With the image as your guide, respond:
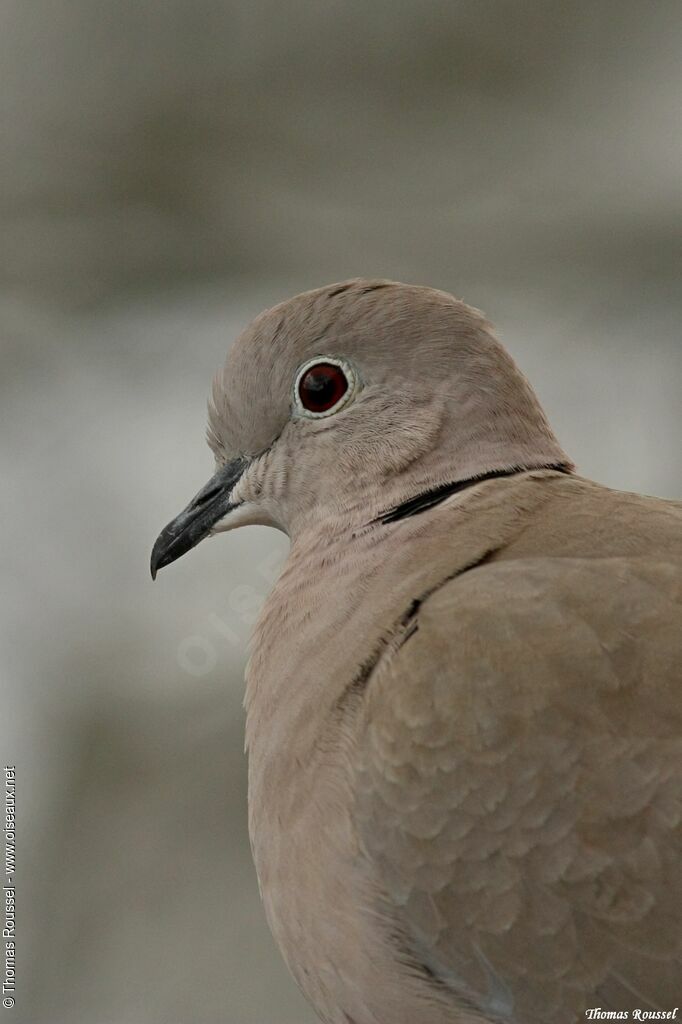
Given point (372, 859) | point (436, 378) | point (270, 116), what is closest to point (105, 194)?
point (270, 116)

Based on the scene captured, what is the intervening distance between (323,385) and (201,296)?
170 cm

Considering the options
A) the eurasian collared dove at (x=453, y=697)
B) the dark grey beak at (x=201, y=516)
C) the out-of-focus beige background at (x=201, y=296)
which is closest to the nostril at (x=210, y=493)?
the dark grey beak at (x=201, y=516)

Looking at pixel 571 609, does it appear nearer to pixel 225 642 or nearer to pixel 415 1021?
pixel 415 1021

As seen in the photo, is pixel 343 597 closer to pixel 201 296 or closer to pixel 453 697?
pixel 453 697

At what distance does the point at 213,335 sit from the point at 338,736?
6.71 feet

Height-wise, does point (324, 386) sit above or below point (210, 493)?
above

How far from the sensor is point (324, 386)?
3.65 ft

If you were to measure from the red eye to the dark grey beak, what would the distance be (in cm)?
11

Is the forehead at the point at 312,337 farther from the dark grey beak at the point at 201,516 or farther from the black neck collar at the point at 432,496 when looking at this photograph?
the black neck collar at the point at 432,496

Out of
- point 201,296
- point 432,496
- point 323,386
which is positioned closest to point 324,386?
point 323,386

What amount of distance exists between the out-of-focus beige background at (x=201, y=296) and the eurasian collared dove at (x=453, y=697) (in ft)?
3.86

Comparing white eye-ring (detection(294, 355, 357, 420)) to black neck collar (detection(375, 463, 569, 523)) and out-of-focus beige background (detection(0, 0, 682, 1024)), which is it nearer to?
black neck collar (detection(375, 463, 569, 523))

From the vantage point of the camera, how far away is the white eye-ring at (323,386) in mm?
1105

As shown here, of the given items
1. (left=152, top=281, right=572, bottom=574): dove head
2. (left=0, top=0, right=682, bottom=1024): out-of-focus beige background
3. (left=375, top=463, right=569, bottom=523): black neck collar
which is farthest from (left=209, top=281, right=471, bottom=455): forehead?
(left=0, top=0, right=682, bottom=1024): out-of-focus beige background
